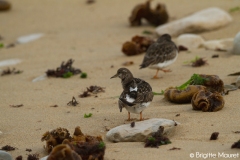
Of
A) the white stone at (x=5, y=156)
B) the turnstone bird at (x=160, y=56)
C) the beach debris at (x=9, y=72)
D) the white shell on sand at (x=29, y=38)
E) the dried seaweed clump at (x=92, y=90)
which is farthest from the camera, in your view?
the white shell on sand at (x=29, y=38)

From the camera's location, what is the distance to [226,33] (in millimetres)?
13359

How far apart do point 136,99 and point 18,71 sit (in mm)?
5160

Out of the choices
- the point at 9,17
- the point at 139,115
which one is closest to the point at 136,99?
the point at 139,115

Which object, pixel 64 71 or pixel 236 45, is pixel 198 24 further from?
pixel 64 71

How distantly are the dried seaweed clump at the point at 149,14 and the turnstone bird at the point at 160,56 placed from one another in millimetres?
3967

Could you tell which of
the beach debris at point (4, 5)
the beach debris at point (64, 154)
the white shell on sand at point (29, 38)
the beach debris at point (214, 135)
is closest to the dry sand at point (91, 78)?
the beach debris at point (214, 135)

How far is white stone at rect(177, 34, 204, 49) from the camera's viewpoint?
487 inches

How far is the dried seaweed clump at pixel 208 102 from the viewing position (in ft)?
25.3

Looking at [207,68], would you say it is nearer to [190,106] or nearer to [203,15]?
[190,106]

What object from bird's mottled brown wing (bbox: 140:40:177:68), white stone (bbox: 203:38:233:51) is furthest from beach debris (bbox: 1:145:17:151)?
white stone (bbox: 203:38:233:51)

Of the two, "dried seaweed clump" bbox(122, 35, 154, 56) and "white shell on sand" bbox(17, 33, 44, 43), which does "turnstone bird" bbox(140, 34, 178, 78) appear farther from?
"white shell on sand" bbox(17, 33, 44, 43)

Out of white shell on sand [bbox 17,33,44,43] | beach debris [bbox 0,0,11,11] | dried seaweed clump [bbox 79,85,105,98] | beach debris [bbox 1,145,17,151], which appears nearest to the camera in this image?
beach debris [bbox 1,145,17,151]

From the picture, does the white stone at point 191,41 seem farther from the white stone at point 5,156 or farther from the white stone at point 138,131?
the white stone at point 5,156

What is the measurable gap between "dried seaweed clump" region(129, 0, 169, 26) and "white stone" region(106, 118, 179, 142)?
836 centimetres
